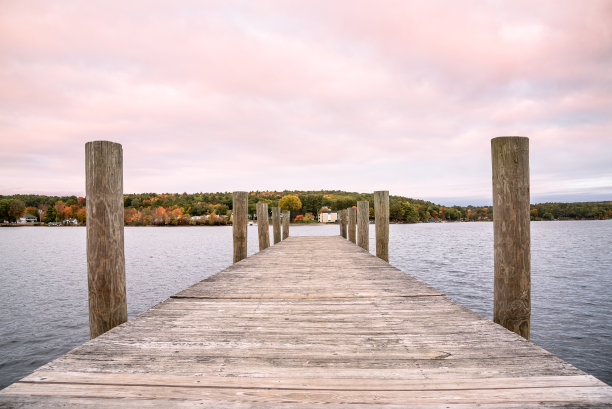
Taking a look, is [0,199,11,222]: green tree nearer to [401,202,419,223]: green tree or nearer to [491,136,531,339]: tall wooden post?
[401,202,419,223]: green tree

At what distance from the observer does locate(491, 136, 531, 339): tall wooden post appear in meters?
3.68

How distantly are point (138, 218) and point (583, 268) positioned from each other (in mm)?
149781

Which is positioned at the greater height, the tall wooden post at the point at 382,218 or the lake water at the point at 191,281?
the tall wooden post at the point at 382,218

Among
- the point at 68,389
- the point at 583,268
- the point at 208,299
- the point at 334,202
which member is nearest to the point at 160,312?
the point at 208,299

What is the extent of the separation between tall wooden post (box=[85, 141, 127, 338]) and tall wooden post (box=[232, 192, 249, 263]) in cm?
599

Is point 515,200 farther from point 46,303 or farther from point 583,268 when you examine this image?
point 583,268

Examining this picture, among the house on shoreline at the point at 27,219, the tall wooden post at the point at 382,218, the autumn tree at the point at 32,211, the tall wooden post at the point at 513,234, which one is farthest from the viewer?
the house on shoreline at the point at 27,219

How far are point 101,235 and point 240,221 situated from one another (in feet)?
20.8

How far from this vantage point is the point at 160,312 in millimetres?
4051

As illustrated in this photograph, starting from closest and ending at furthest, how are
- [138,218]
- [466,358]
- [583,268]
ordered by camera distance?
[466,358] → [583,268] → [138,218]

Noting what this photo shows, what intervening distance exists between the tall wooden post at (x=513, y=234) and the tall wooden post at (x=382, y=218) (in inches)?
254

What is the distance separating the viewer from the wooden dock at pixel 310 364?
81.2 inches

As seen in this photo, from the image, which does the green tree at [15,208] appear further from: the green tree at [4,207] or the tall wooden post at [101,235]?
the tall wooden post at [101,235]

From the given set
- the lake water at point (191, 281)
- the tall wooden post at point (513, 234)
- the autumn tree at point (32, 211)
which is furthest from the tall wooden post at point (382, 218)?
the autumn tree at point (32, 211)
